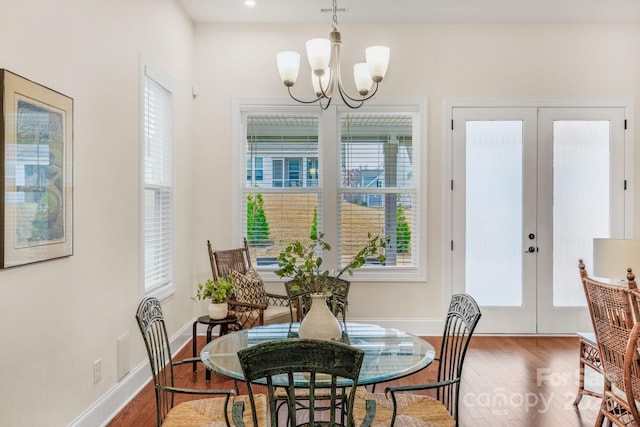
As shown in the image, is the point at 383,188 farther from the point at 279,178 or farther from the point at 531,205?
the point at 531,205

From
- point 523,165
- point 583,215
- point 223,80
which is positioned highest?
point 223,80

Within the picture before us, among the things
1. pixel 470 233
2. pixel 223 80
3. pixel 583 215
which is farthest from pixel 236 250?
pixel 583 215

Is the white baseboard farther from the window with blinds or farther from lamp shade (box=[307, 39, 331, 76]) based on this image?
lamp shade (box=[307, 39, 331, 76])

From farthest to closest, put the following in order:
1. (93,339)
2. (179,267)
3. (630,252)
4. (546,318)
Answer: (546,318) → (179,267) → (630,252) → (93,339)

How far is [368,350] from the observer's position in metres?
2.19

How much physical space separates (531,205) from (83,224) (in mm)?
4220

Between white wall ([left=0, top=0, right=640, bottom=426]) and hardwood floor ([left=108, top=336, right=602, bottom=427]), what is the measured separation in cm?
39

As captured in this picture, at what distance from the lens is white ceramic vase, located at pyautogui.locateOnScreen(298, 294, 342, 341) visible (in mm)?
2152

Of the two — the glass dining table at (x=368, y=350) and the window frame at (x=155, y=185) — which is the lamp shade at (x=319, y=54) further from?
the glass dining table at (x=368, y=350)

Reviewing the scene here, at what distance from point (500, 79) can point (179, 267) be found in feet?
12.5

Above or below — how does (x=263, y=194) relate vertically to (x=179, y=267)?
above

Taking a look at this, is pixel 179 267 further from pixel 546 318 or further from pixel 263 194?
pixel 546 318

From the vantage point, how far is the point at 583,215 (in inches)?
189

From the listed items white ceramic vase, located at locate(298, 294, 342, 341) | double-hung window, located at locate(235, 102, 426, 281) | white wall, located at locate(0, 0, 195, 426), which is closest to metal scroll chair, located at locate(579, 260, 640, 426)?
white ceramic vase, located at locate(298, 294, 342, 341)
